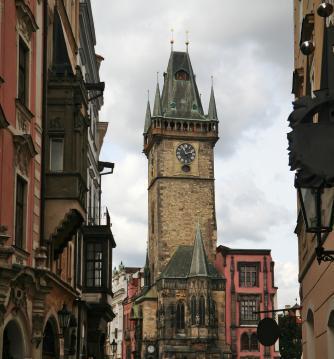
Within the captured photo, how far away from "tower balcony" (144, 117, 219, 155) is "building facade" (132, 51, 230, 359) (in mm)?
127

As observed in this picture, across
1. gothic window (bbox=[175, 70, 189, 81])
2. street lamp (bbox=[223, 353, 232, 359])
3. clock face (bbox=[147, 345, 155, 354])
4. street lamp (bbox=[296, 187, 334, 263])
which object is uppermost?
gothic window (bbox=[175, 70, 189, 81])

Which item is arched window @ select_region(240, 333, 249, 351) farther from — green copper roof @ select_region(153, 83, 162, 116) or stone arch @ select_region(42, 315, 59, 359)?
stone arch @ select_region(42, 315, 59, 359)

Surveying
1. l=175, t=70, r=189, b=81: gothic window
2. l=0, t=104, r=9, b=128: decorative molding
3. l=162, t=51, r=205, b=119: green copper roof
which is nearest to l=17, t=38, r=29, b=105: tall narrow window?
→ l=0, t=104, r=9, b=128: decorative molding

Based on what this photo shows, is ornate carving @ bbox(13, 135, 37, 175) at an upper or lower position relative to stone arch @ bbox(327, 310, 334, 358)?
upper

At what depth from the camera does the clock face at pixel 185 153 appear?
101 metres

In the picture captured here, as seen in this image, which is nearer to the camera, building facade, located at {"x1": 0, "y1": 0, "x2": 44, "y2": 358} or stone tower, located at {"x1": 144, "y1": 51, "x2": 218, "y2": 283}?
building facade, located at {"x1": 0, "y1": 0, "x2": 44, "y2": 358}

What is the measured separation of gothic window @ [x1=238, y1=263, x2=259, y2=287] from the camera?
93375 mm

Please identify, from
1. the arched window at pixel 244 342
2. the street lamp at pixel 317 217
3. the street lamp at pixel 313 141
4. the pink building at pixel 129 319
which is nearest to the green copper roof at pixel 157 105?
the pink building at pixel 129 319

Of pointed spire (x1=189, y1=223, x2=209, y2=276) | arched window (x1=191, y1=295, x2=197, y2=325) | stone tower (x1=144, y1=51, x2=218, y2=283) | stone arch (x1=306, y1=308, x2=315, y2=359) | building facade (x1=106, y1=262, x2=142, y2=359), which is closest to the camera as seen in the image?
stone arch (x1=306, y1=308, x2=315, y2=359)

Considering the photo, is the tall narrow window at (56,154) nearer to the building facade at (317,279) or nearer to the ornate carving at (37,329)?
the ornate carving at (37,329)

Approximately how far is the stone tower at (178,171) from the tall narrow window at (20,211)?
77.7m

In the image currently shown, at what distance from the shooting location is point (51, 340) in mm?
22641

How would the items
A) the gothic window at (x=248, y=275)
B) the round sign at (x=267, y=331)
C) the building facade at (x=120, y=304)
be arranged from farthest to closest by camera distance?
the building facade at (x=120, y=304), the gothic window at (x=248, y=275), the round sign at (x=267, y=331)

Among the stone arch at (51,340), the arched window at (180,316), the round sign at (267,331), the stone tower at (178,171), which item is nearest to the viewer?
the round sign at (267,331)
